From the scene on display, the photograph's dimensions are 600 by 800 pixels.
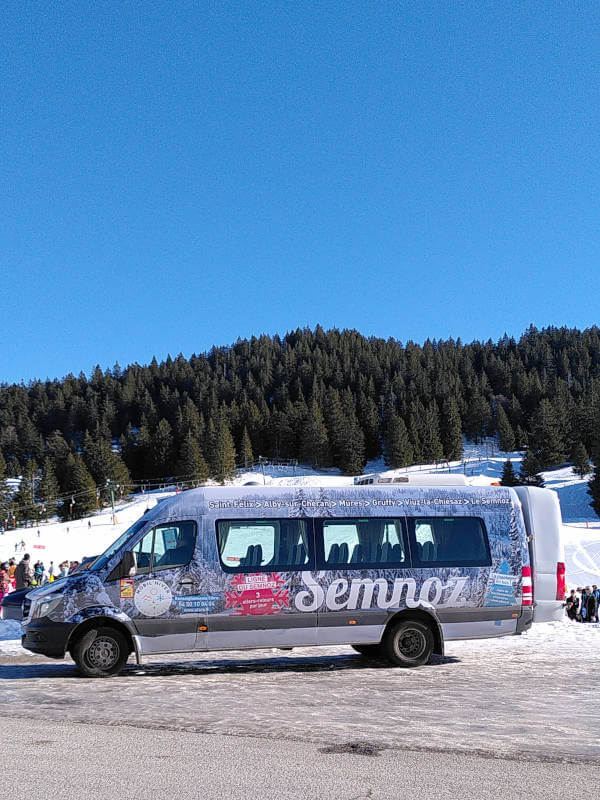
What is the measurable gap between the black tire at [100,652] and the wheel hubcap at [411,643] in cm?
422

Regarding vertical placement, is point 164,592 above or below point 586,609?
above

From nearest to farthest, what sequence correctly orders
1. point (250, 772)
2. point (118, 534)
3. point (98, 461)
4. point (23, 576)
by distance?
point (250, 772), point (23, 576), point (118, 534), point (98, 461)

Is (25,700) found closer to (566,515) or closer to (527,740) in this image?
(527,740)

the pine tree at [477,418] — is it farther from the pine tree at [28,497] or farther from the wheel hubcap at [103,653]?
the wheel hubcap at [103,653]

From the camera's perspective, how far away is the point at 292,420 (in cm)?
14962

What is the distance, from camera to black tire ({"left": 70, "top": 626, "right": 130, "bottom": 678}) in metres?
10.5

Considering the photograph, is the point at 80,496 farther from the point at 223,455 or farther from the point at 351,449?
the point at 351,449

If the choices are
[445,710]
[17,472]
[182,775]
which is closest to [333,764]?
[182,775]

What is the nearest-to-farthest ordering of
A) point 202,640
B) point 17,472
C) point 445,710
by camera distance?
point 445,710 < point 202,640 < point 17,472

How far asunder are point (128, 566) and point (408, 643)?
4.50m

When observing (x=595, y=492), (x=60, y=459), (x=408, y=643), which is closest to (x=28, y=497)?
(x=60, y=459)

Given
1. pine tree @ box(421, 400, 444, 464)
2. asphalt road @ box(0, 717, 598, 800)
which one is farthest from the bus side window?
pine tree @ box(421, 400, 444, 464)

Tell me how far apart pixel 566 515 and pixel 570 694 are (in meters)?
91.4

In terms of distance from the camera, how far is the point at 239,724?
25.0 ft
